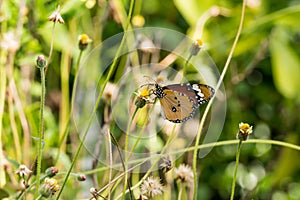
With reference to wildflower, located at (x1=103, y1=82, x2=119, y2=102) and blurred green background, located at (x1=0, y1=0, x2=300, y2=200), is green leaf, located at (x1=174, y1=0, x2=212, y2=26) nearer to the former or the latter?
blurred green background, located at (x1=0, y1=0, x2=300, y2=200)

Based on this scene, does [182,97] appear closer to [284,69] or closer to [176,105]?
[176,105]

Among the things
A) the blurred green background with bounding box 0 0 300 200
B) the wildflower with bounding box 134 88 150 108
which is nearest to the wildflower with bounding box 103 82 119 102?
the blurred green background with bounding box 0 0 300 200

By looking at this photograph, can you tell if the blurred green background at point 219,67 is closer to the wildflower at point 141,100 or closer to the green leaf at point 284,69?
the green leaf at point 284,69

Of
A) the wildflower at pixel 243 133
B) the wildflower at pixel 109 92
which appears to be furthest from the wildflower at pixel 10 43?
the wildflower at pixel 243 133

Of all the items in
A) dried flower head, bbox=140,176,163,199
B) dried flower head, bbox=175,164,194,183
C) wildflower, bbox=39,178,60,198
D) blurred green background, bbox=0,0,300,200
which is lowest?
wildflower, bbox=39,178,60,198

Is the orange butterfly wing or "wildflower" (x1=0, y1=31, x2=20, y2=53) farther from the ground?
Answer: "wildflower" (x1=0, y1=31, x2=20, y2=53)

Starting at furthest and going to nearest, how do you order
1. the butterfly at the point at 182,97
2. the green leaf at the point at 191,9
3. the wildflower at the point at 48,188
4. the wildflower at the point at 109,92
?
the green leaf at the point at 191,9
the wildflower at the point at 109,92
the butterfly at the point at 182,97
the wildflower at the point at 48,188

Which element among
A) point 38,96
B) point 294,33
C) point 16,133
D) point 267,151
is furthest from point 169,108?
point 294,33
